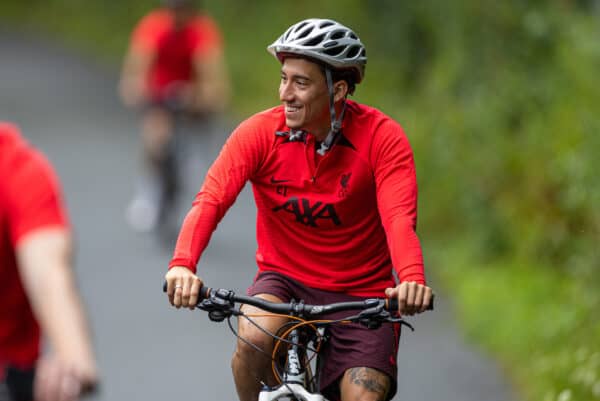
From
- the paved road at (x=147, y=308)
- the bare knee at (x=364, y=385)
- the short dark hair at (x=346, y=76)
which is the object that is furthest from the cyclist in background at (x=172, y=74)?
the bare knee at (x=364, y=385)

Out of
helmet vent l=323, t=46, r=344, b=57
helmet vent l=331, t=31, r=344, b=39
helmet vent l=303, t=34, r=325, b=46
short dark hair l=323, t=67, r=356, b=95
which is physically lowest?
short dark hair l=323, t=67, r=356, b=95

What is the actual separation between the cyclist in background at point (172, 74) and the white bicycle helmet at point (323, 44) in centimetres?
727

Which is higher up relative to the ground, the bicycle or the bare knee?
the bicycle

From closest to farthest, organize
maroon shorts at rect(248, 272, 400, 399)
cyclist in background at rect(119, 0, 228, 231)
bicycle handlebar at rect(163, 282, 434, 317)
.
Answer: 1. bicycle handlebar at rect(163, 282, 434, 317)
2. maroon shorts at rect(248, 272, 400, 399)
3. cyclist in background at rect(119, 0, 228, 231)

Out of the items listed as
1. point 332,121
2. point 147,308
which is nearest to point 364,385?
point 332,121

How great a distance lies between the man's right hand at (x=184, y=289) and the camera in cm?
426

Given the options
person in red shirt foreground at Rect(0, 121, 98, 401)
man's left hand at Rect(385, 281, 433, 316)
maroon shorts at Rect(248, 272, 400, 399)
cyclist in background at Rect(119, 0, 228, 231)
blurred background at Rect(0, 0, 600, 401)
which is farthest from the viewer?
cyclist in background at Rect(119, 0, 228, 231)

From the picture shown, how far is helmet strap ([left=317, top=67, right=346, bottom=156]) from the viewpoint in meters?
4.51

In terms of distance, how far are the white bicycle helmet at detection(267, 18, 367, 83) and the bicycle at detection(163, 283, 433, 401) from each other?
902 millimetres

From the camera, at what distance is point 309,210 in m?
4.55

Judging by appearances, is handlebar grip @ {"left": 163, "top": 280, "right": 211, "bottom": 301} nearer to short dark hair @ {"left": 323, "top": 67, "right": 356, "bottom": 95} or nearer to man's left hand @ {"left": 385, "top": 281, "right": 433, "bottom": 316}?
man's left hand @ {"left": 385, "top": 281, "right": 433, "bottom": 316}

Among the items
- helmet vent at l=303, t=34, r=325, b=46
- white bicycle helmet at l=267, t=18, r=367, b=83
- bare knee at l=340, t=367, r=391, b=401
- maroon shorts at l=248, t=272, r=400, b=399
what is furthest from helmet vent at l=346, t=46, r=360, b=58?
bare knee at l=340, t=367, r=391, b=401

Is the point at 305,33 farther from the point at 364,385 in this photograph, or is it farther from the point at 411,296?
the point at 364,385

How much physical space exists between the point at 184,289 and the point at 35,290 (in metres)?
0.86
